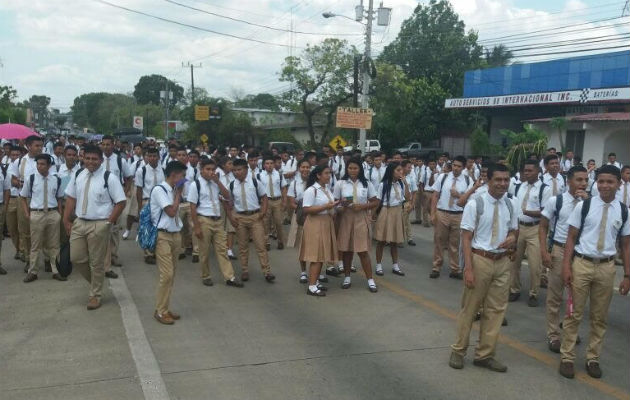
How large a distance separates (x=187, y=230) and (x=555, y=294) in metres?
6.29

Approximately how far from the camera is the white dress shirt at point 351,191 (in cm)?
805

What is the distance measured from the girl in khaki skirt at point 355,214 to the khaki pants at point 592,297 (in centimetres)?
312

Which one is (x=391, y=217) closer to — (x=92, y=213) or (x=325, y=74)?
(x=92, y=213)

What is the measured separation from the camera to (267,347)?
579 cm

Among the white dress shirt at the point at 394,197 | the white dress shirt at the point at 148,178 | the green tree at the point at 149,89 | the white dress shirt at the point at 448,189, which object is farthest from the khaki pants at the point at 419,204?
the green tree at the point at 149,89

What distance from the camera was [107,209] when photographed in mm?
7055

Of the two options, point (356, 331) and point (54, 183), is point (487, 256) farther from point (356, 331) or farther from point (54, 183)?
point (54, 183)

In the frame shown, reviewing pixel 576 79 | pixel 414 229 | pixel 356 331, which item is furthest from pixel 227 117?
pixel 356 331

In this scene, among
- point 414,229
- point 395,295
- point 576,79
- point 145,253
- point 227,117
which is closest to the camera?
point 395,295

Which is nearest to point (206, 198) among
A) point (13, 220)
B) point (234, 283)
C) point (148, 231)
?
point (234, 283)

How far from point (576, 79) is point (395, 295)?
104 feet

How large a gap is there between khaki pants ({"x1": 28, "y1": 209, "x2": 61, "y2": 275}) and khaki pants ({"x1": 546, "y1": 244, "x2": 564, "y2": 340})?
20.8 ft

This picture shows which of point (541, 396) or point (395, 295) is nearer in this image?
point (541, 396)

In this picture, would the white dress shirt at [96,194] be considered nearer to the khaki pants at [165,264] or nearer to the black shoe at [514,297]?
the khaki pants at [165,264]
